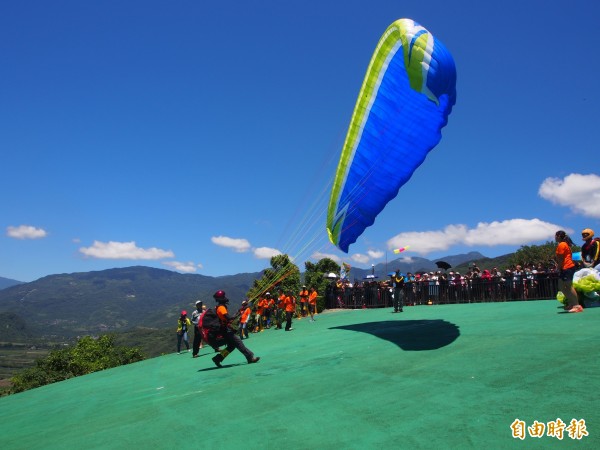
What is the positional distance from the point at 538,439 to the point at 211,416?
3.56m

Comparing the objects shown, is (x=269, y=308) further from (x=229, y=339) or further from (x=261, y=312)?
(x=229, y=339)

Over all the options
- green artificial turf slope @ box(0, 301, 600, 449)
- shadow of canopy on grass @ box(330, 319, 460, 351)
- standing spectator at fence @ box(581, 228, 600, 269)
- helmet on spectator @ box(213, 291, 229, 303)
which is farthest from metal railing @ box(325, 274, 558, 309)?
helmet on spectator @ box(213, 291, 229, 303)

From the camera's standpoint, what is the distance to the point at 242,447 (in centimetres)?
430

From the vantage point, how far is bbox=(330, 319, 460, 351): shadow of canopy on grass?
7945mm

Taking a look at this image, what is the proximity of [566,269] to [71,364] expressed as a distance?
3849cm

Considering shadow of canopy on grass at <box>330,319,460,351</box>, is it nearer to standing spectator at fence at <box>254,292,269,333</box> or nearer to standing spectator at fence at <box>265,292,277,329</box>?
standing spectator at fence at <box>254,292,269,333</box>

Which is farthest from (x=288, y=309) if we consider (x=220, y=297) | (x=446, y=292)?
(x=446, y=292)

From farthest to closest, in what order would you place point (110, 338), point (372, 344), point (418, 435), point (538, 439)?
1. point (110, 338)
2. point (372, 344)
3. point (418, 435)
4. point (538, 439)

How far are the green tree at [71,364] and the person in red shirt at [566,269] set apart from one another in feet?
115

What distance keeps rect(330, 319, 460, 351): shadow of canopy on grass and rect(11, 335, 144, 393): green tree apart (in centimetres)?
3165

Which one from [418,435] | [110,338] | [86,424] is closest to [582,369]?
[418,435]

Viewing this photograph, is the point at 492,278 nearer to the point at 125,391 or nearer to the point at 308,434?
the point at 125,391

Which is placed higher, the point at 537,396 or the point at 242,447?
the point at 537,396

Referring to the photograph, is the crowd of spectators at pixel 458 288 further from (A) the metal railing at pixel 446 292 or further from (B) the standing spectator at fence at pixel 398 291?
(B) the standing spectator at fence at pixel 398 291
